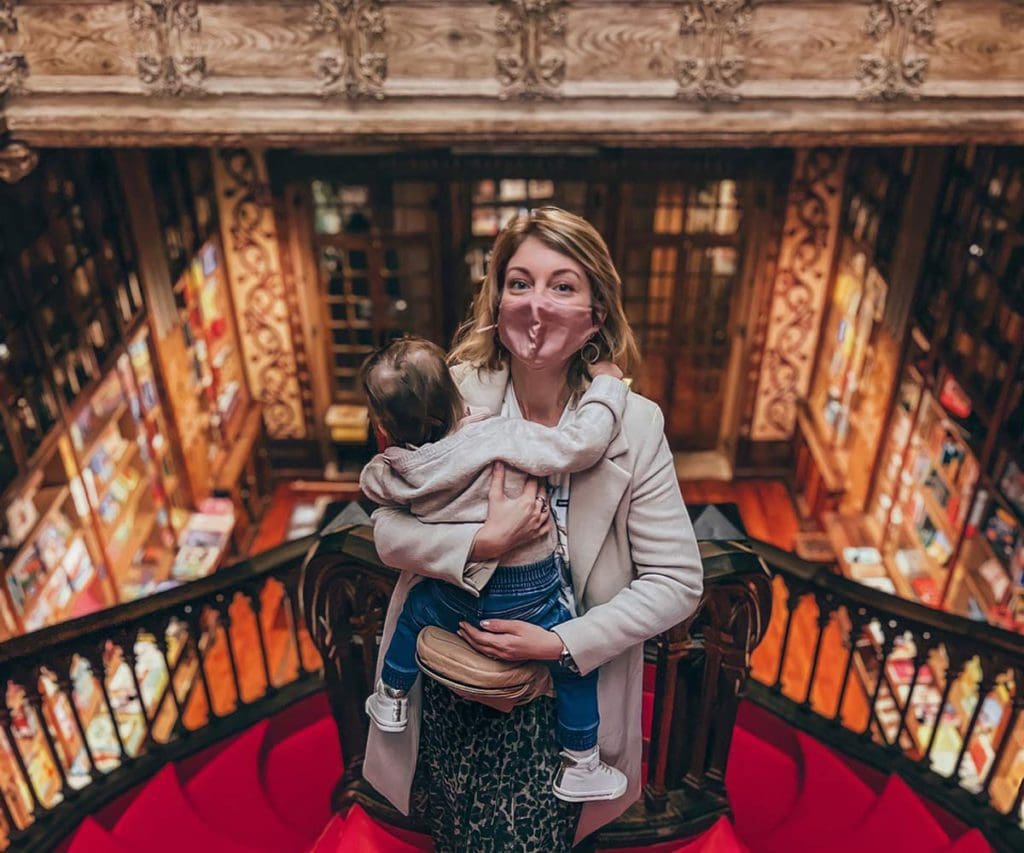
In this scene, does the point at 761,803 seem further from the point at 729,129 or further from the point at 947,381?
the point at 947,381

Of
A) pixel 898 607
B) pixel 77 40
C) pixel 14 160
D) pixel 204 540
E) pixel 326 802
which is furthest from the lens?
pixel 204 540

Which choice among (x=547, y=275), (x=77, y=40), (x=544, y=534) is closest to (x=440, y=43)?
(x=77, y=40)

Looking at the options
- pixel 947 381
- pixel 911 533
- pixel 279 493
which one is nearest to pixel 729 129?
pixel 947 381

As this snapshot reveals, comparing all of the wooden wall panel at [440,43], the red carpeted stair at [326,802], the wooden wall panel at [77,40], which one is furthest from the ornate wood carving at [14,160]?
the red carpeted stair at [326,802]

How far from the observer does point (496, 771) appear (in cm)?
159

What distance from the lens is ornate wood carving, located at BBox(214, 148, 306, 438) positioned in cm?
697

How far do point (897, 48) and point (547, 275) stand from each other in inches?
137

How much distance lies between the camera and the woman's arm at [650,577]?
1.42m

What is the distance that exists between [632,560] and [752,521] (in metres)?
6.13

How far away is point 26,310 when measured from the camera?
172 inches

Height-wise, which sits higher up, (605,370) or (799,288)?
(605,370)

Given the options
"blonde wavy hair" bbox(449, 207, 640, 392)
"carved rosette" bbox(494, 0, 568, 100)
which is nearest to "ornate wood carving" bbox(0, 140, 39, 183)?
"carved rosette" bbox(494, 0, 568, 100)

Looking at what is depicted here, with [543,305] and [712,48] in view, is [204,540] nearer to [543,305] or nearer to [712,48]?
[712,48]

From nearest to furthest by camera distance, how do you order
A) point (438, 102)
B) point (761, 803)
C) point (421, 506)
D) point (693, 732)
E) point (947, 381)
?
point (421, 506), point (693, 732), point (761, 803), point (438, 102), point (947, 381)
